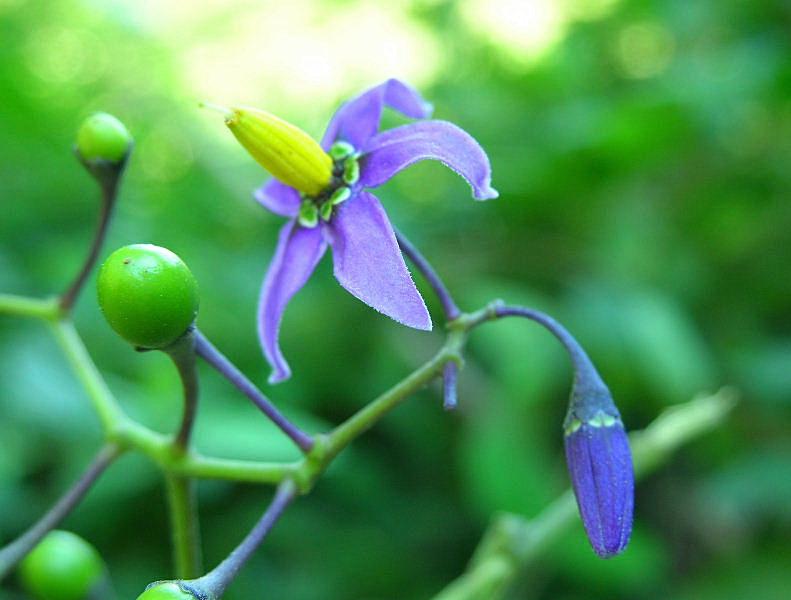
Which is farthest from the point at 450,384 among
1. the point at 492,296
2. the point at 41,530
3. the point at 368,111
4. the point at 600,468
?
the point at 492,296

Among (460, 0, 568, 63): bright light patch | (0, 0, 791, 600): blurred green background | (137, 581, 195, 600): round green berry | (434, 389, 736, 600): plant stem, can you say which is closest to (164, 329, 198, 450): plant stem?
(137, 581, 195, 600): round green berry

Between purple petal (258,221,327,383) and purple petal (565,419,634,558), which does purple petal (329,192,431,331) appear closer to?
purple petal (258,221,327,383)

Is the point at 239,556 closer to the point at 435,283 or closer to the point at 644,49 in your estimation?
the point at 435,283

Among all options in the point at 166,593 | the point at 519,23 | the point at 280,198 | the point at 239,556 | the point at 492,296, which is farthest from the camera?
the point at 519,23

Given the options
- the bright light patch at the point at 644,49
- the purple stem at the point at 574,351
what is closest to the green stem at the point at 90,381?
the purple stem at the point at 574,351

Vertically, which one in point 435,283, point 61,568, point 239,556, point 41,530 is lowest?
point 61,568

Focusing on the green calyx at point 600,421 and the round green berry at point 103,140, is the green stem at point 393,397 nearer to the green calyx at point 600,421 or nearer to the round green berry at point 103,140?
the green calyx at point 600,421

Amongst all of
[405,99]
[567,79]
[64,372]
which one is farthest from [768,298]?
[64,372]
